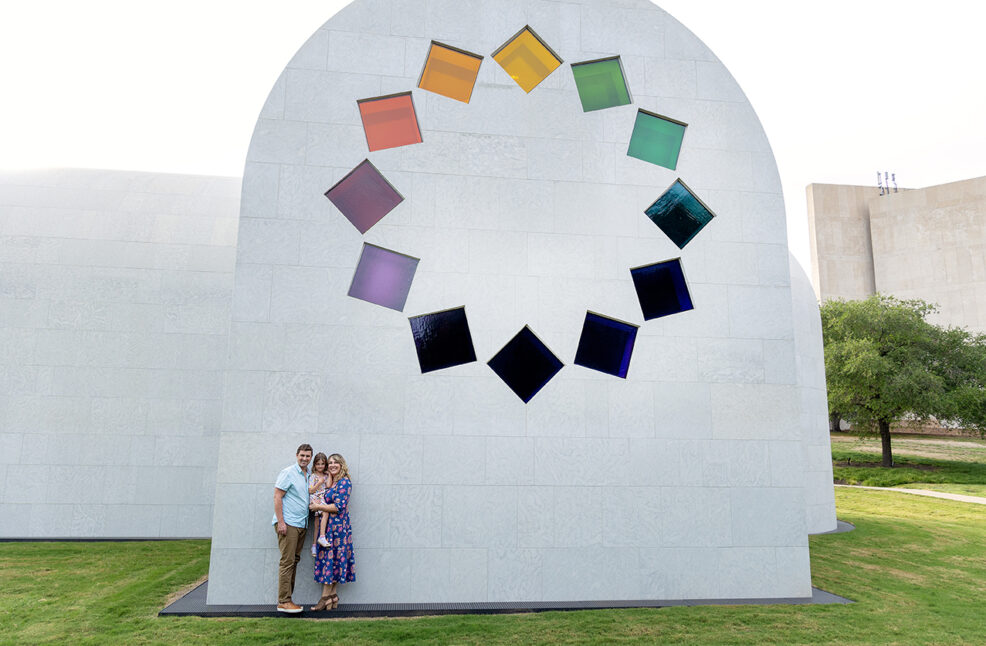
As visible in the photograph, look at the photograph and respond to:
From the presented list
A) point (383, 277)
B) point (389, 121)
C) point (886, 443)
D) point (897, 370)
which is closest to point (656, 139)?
point (389, 121)

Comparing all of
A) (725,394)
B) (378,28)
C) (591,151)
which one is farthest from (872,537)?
(378,28)

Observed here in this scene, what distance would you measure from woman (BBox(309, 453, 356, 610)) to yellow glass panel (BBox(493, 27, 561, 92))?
5.81 metres

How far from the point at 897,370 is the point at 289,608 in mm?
29150

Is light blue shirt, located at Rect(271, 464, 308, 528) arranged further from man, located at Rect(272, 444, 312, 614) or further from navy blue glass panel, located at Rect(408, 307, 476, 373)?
navy blue glass panel, located at Rect(408, 307, 476, 373)

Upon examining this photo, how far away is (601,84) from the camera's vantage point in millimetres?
8367

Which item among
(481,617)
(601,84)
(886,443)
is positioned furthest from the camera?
(886,443)

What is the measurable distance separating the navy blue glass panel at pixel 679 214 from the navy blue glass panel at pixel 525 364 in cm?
240

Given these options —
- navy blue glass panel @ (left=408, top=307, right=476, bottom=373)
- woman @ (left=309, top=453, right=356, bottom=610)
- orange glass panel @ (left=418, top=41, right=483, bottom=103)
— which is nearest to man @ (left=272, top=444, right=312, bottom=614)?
woman @ (left=309, top=453, right=356, bottom=610)

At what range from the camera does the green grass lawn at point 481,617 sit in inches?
232

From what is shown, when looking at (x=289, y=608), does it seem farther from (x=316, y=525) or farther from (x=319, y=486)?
(x=319, y=486)

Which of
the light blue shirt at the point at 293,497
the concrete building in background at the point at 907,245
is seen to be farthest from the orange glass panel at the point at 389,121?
the concrete building in background at the point at 907,245

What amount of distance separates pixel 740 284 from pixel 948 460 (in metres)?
29.9

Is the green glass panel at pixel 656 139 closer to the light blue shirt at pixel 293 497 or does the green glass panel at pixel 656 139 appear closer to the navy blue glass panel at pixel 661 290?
the navy blue glass panel at pixel 661 290

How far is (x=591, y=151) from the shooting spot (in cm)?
822
